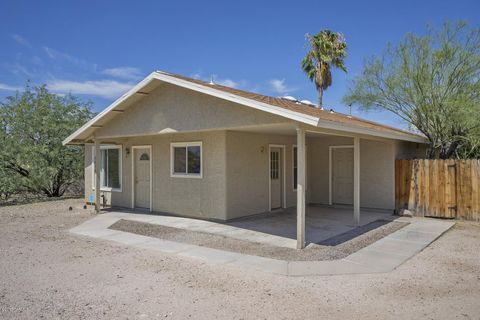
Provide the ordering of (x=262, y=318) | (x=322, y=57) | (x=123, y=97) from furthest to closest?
(x=322, y=57) < (x=123, y=97) < (x=262, y=318)

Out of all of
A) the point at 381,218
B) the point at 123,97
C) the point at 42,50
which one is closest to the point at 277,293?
the point at 381,218

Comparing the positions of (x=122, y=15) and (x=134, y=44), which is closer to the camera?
(x=122, y=15)

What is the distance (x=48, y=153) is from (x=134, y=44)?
6.70 m

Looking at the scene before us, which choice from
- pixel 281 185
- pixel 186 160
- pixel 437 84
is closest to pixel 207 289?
pixel 186 160

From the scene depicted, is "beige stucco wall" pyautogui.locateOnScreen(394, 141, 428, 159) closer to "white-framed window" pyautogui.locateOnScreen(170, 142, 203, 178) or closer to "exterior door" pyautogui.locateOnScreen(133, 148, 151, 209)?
"white-framed window" pyautogui.locateOnScreen(170, 142, 203, 178)

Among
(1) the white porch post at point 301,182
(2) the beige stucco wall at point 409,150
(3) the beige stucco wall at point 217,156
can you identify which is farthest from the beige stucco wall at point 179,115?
(2) the beige stucco wall at point 409,150

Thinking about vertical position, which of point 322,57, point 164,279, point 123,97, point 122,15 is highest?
point 322,57

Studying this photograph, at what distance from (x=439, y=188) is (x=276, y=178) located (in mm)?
5149

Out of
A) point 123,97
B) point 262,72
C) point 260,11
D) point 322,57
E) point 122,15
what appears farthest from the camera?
point 322,57

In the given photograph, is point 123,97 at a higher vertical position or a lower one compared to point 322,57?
lower

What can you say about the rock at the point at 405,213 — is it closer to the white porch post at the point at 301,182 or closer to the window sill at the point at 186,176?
the white porch post at the point at 301,182

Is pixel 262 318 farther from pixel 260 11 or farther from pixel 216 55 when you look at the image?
pixel 216 55

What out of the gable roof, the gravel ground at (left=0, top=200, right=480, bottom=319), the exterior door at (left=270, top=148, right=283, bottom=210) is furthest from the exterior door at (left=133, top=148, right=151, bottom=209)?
the gravel ground at (left=0, top=200, right=480, bottom=319)

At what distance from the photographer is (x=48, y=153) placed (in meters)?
17.0
